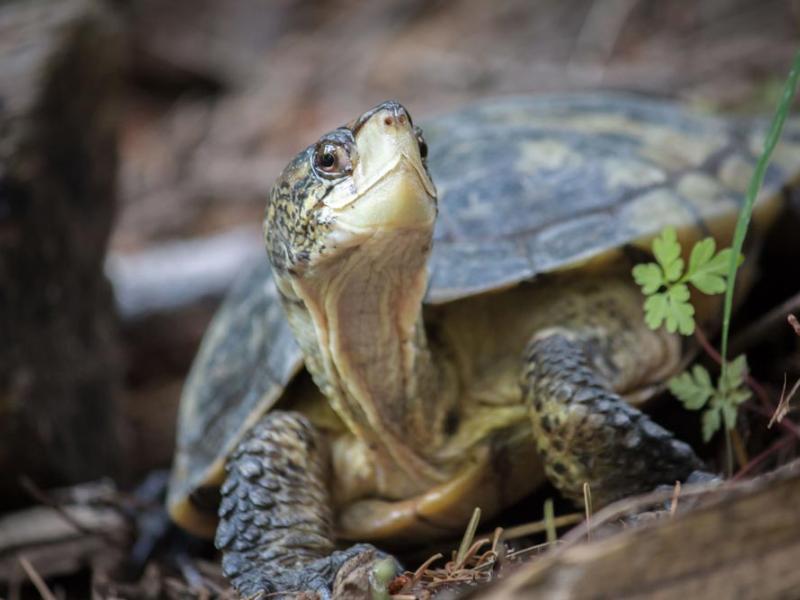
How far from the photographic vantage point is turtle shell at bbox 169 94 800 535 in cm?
238

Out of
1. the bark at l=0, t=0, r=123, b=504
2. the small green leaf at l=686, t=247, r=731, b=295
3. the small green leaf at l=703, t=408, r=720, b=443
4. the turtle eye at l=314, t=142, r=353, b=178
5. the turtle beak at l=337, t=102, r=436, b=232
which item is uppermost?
the bark at l=0, t=0, r=123, b=504

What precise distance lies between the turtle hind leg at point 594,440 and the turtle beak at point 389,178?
1.86 ft

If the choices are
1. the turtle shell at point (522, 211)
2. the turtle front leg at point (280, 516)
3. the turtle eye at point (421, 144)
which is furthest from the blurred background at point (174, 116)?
the turtle eye at point (421, 144)

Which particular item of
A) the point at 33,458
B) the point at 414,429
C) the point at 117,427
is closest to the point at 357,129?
the point at 414,429

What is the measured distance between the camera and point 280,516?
2119mm

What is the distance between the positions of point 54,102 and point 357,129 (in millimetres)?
2083

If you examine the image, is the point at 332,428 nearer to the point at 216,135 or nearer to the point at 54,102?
the point at 54,102

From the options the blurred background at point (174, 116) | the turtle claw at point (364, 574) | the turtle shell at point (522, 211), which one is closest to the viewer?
the turtle claw at point (364, 574)

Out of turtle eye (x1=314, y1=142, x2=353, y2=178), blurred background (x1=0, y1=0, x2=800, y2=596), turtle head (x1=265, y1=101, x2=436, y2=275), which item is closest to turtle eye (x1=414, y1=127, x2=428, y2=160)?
turtle head (x1=265, y1=101, x2=436, y2=275)

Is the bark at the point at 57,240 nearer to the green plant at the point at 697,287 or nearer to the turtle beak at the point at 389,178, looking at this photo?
the turtle beak at the point at 389,178

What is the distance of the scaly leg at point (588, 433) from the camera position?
1.96 m

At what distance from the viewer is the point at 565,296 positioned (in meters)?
2.43

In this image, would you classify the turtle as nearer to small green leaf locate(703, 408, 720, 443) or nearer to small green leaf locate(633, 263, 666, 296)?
small green leaf locate(703, 408, 720, 443)

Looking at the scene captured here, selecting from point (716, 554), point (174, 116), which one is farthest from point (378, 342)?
point (174, 116)
